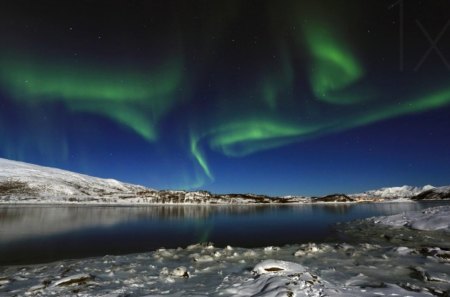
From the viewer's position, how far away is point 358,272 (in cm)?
1459

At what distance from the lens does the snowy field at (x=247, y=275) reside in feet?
38.3

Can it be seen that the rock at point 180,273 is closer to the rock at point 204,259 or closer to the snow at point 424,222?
the rock at point 204,259

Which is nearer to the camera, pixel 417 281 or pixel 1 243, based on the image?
pixel 417 281

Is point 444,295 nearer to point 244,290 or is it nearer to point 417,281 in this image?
point 417,281

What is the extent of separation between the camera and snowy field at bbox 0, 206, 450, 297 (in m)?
11.7

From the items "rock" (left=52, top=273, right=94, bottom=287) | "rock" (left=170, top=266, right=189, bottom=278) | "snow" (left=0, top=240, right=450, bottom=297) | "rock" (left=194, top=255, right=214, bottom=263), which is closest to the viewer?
"snow" (left=0, top=240, right=450, bottom=297)

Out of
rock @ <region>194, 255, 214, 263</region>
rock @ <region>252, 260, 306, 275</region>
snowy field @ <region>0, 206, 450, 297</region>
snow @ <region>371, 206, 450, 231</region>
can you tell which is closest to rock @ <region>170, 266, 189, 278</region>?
snowy field @ <region>0, 206, 450, 297</region>

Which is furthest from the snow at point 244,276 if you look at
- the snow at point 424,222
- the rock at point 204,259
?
the snow at point 424,222

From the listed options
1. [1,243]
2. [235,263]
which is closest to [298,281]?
[235,263]

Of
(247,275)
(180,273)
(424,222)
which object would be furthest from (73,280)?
(424,222)

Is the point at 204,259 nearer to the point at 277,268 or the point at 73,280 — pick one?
the point at 277,268

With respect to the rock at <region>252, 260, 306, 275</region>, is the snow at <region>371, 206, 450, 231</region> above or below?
above

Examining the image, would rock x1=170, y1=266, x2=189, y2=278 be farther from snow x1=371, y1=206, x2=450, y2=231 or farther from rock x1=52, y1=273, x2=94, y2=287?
snow x1=371, y1=206, x2=450, y2=231

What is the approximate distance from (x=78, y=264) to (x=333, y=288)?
1409 centimetres
